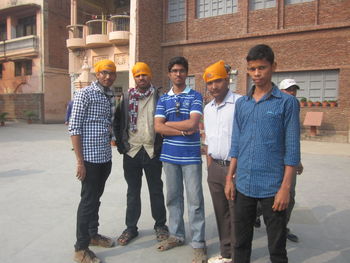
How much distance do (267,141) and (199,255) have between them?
53.0 inches

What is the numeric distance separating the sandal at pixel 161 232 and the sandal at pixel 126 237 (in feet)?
0.84

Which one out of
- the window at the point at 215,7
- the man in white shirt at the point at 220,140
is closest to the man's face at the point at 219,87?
the man in white shirt at the point at 220,140

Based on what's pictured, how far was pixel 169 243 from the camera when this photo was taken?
297 cm

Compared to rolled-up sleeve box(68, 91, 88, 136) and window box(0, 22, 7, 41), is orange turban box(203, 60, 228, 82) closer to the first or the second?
rolled-up sleeve box(68, 91, 88, 136)

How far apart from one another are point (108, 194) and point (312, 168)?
15.3ft

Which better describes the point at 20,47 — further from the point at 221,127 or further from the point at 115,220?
the point at 221,127

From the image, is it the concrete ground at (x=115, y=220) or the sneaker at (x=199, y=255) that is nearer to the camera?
the sneaker at (x=199, y=255)

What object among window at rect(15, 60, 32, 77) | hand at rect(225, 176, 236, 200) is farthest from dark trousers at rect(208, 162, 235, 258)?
window at rect(15, 60, 32, 77)

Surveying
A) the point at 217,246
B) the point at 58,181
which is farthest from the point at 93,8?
the point at 217,246

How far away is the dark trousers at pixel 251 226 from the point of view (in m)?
2.04

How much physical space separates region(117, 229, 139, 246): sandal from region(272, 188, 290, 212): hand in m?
1.75

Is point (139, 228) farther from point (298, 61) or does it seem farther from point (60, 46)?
point (60, 46)

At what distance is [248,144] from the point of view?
6.92 ft

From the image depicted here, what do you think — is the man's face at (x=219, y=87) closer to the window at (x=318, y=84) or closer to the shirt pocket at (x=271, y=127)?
the shirt pocket at (x=271, y=127)
